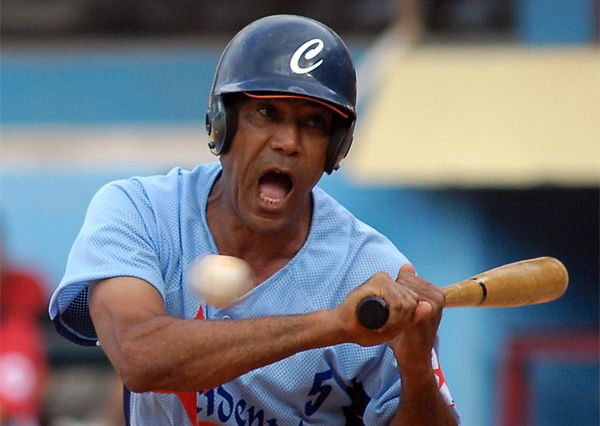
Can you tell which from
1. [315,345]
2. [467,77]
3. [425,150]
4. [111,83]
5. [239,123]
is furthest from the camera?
[111,83]

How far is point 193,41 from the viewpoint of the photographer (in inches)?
433

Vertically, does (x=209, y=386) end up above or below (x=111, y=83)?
above

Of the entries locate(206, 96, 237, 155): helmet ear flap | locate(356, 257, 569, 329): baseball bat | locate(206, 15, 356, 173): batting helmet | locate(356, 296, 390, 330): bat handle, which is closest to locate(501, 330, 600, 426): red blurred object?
locate(356, 257, 569, 329): baseball bat

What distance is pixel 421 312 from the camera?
3.51 metres

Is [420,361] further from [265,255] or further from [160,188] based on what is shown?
[160,188]

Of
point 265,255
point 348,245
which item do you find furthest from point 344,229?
point 265,255

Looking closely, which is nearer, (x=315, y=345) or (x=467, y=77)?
(x=315, y=345)

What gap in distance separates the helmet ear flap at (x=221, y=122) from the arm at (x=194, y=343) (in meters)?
0.51

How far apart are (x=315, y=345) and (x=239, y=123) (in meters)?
0.73

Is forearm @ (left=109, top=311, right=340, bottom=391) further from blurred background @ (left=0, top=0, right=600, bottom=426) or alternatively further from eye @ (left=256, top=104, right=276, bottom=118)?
blurred background @ (left=0, top=0, right=600, bottom=426)

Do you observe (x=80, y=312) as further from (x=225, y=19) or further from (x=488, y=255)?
(x=225, y=19)

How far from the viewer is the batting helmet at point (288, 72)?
386cm

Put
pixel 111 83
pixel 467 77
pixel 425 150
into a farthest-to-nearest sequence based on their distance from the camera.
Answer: pixel 111 83, pixel 467 77, pixel 425 150

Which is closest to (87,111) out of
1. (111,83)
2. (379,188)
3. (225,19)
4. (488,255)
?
(111,83)
